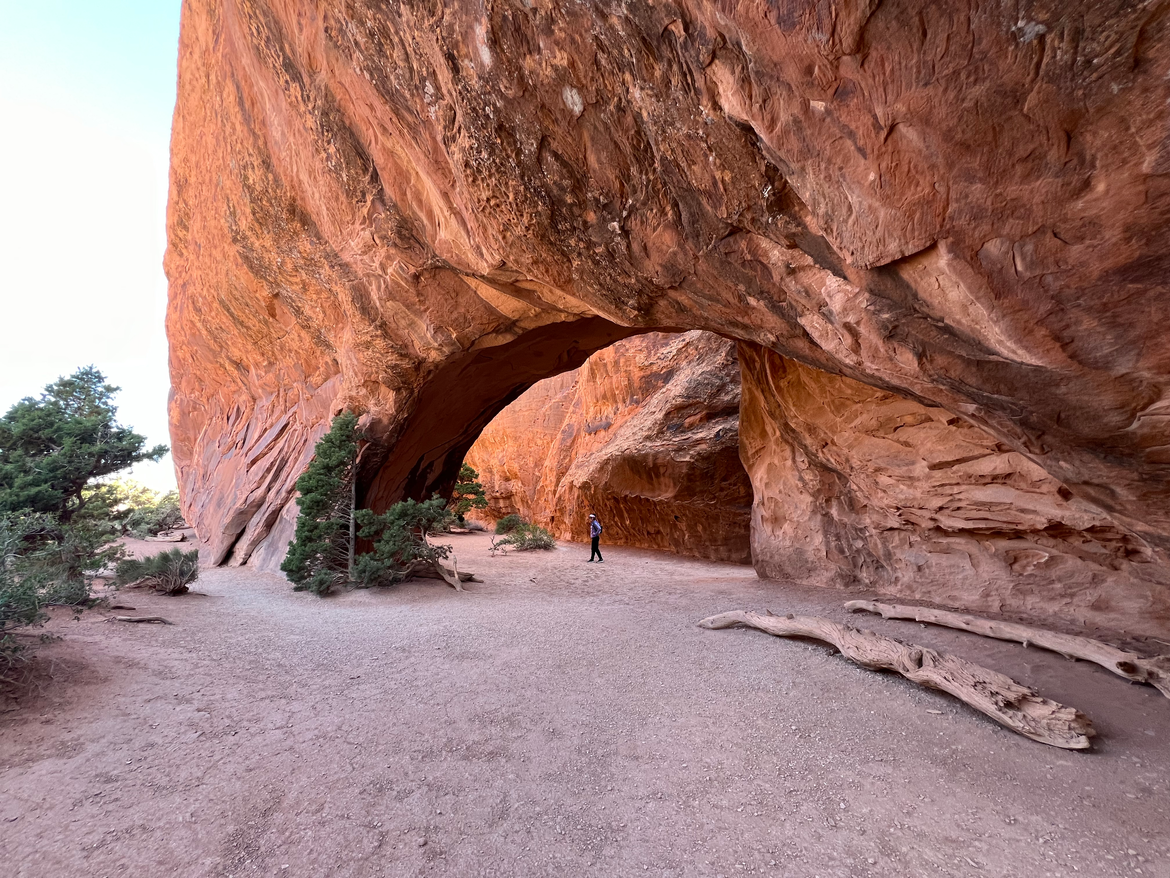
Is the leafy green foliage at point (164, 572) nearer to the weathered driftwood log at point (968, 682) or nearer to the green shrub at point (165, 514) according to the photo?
the weathered driftwood log at point (968, 682)

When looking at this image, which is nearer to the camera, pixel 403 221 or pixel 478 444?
pixel 403 221

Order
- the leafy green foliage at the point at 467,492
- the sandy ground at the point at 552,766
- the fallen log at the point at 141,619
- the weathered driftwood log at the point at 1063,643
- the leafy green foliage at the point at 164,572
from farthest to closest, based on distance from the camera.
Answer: the leafy green foliage at the point at 467,492 < the leafy green foliage at the point at 164,572 < the fallen log at the point at 141,619 < the weathered driftwood log at the point at 1063,643 < the sandy ground at the point at 552,766

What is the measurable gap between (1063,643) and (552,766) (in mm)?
5083

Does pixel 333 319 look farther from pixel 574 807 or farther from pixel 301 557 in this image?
pixel 574 807

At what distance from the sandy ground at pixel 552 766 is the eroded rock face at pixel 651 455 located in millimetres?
9830

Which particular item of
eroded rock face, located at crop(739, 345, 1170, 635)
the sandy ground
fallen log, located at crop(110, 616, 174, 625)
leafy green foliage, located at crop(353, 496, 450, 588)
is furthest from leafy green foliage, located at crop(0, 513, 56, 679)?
eroded rock face, located at crop(739, 345, 1170, 635)

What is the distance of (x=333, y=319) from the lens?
437 inches

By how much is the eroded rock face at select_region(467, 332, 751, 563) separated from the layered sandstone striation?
18.6 ft

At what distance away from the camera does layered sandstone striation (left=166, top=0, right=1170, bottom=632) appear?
2465 millimetres

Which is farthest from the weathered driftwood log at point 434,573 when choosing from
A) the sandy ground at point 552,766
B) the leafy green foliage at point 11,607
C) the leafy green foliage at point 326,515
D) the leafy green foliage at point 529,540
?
the leafy green foliage at point 11,607

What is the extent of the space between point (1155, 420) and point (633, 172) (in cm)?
418

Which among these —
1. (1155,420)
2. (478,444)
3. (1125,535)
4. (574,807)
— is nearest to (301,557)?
(574,807)

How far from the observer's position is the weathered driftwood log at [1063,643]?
4.12 meters

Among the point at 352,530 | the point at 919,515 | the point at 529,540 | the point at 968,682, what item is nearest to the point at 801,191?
the point at 968,682
